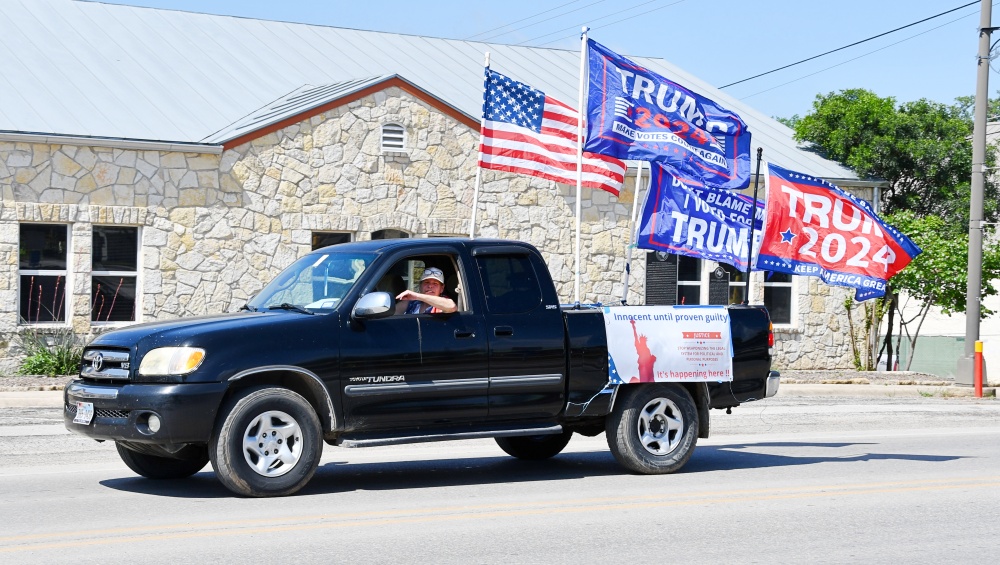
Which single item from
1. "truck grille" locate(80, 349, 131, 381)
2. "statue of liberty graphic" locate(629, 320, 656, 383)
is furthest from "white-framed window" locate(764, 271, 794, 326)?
"truck grille" locate(80, 349, 131, 381)

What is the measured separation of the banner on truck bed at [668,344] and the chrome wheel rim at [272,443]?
2736mm

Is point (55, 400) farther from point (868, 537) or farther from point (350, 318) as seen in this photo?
point (868, 537)

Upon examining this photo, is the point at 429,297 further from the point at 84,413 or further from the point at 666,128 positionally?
the point at 666,128

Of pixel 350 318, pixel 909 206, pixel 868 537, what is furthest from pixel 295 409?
pixel 909 206

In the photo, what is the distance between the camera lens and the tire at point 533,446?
1153cm

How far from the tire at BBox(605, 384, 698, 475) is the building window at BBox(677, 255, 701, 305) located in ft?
45.6

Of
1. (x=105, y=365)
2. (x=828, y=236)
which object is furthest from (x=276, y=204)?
(x=105, y=365)

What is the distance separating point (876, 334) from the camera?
86.1 feet

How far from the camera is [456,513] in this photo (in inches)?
335

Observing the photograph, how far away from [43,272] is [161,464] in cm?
1051

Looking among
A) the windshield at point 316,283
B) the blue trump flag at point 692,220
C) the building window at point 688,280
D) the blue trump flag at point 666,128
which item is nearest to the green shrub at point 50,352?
the blue trump flag at point 666,128

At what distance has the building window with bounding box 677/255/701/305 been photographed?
24.6 meters

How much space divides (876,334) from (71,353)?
16.0m

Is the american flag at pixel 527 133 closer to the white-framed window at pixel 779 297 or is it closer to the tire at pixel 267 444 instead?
the white-framed window at pixel 779 297
